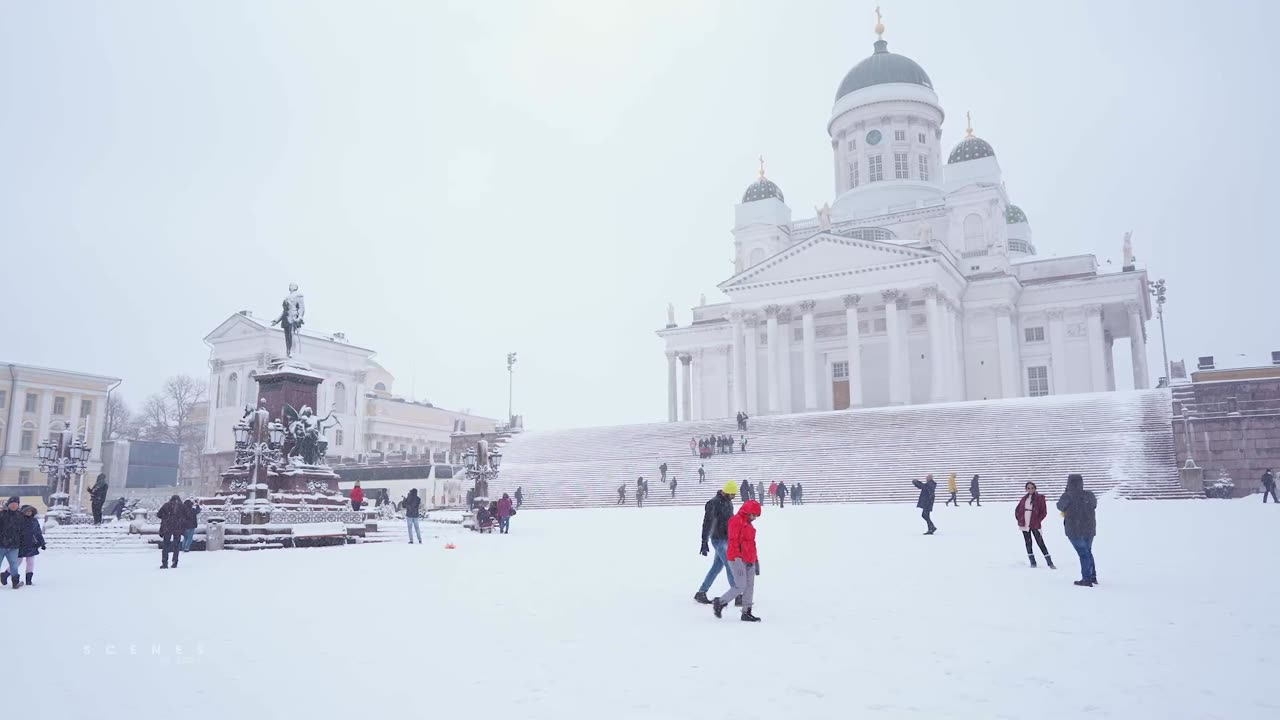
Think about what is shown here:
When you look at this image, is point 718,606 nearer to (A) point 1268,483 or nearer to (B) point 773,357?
(A) point 1268,483

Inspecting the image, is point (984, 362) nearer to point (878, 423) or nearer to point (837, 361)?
point (837, 361)

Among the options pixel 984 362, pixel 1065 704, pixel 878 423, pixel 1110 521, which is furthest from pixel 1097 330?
pixel 1065 704

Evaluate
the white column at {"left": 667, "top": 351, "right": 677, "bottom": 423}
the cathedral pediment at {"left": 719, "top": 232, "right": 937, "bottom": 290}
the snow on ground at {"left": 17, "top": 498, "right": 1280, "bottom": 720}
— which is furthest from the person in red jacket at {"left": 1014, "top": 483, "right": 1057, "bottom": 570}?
the white column at {"left": 667, "top": 351, "right": 677, "bottom": 423}

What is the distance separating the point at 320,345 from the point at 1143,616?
69.5 meters

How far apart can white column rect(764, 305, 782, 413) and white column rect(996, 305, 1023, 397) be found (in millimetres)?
13755

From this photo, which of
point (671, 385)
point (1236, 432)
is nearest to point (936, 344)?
point (1236, 432)

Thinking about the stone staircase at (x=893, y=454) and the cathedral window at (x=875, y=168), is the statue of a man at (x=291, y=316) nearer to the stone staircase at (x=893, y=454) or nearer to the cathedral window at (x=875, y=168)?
the stone staircase at (x=893, y=454)

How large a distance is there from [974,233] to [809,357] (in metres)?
15.8

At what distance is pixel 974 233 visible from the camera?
5853 cm

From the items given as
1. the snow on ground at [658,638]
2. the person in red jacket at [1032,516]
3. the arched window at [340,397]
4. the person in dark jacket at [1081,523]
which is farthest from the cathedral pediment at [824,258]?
the person in dark jacket at [1081,523]

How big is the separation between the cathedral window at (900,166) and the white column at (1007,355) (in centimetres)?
1520

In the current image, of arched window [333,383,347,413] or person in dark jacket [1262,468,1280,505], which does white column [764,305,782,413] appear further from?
arched window [333,383,347,413]

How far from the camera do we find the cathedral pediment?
168ft

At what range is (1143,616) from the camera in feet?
28.0
